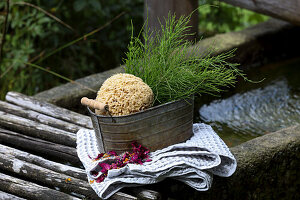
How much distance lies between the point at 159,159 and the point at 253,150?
1.71ft

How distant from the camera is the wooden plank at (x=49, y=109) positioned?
2.70 m

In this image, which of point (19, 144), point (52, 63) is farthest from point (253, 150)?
point (52, 63)

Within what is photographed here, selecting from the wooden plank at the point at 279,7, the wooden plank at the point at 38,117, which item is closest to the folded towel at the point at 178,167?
the wooden plank at the point at 38,117

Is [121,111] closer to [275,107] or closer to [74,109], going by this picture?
[74,109]

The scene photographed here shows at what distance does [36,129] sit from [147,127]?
90 centimetres

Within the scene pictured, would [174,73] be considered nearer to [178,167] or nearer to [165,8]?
[178,167]

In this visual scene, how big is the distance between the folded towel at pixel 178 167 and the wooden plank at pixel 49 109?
0.59m

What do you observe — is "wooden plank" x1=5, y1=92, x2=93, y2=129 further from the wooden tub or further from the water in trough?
the water in trough

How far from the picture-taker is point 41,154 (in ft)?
8.50

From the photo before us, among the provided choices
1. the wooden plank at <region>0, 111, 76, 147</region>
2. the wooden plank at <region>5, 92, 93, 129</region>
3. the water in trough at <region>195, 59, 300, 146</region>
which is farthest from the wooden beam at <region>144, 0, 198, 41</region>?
the wooden plank at <region>0, 111, 76, 147</region>

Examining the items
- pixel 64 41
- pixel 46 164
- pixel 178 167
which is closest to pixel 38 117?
pixel 46 164

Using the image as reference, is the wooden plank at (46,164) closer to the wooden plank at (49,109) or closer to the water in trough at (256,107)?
the wooden plank at (49,109)

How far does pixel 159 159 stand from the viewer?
1.99 m

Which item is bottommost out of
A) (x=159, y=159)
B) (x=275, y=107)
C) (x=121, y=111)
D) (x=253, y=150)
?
A: (x=275, y=107)
